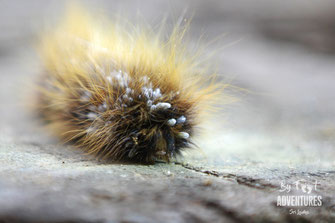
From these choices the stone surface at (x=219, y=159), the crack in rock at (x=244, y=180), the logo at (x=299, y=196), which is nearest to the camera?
the stone surface at (x=219, y=159)

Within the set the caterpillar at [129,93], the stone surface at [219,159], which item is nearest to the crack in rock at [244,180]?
the stone surface at [219,159]

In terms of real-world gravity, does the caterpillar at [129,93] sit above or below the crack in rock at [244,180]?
above

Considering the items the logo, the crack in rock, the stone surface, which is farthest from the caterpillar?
the logo

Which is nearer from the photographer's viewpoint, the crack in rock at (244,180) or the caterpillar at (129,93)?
the crack in rock at (244,180)

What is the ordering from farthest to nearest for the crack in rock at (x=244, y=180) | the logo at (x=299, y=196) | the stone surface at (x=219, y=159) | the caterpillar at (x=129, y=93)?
the caterpillar at (x=129, y=93) < the crack in rock at (x=244, y=180) < the logo at (x=299, y=196) < the stone surface at (x=219, y=159)

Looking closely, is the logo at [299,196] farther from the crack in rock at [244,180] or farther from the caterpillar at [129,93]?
the caterpillar at [129,93]

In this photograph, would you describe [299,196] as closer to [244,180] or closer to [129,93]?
[244,180]

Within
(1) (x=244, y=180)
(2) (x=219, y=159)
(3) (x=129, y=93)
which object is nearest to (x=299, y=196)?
(1) (x=244, y=180)
